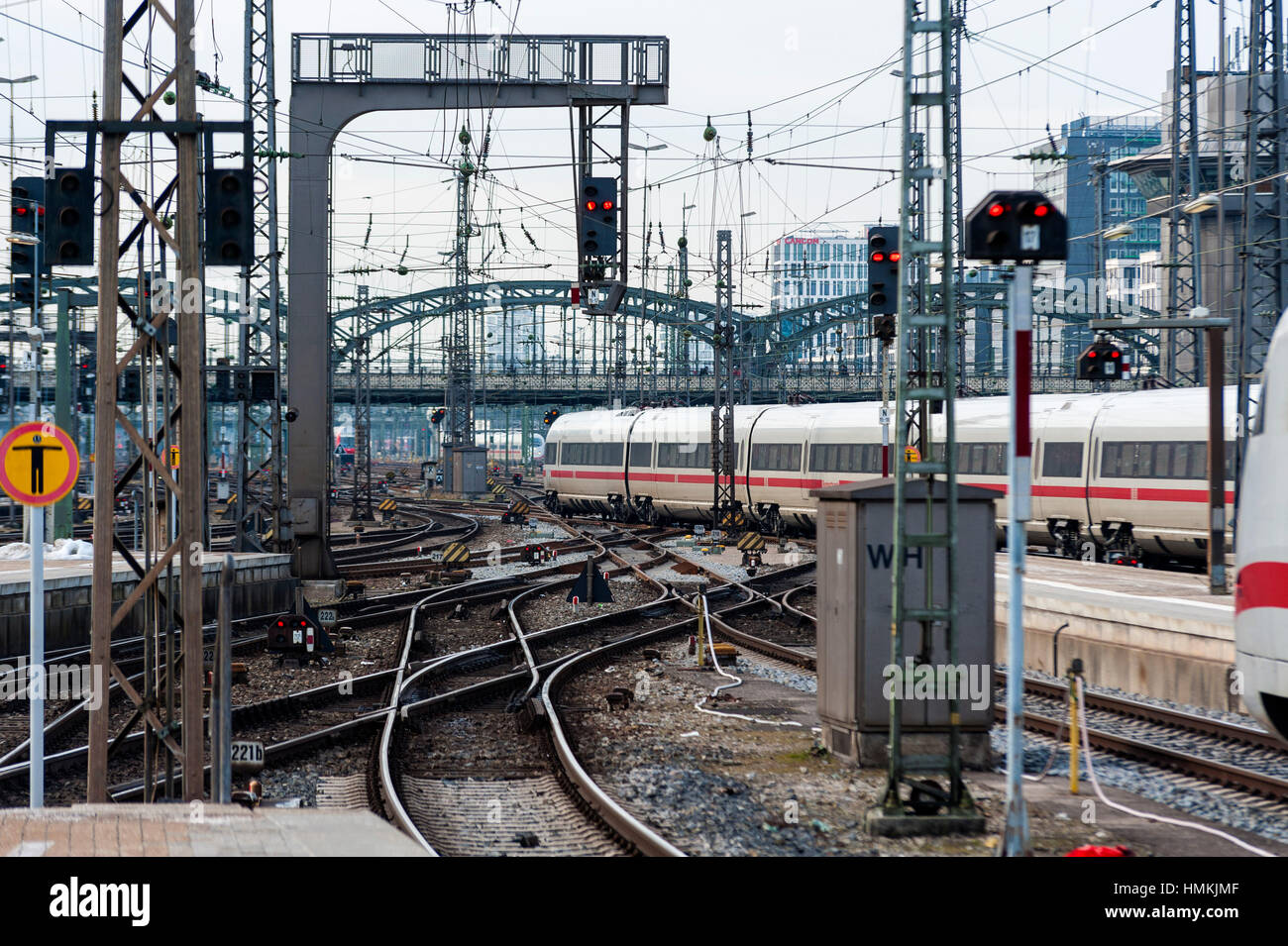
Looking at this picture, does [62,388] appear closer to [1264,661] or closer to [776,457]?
[776,457]

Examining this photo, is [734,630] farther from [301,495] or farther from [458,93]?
[458,93]

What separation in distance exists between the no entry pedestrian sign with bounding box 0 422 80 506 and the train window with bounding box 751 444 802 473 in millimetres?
27925

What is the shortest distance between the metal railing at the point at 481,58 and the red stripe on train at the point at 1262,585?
59.9 feet

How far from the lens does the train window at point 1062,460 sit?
26734mm

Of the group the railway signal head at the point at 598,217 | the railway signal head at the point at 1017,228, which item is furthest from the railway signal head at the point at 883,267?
the railway signal head at the point at 1017,228

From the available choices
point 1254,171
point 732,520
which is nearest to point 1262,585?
point 1254,171

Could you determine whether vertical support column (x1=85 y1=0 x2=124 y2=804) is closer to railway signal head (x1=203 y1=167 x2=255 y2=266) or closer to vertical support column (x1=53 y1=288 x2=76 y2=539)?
railway signal head (x1=203 y1=167 x2=255 y2=266)

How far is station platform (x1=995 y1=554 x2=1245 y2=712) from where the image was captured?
1394 cm

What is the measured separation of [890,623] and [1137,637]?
18.2ft

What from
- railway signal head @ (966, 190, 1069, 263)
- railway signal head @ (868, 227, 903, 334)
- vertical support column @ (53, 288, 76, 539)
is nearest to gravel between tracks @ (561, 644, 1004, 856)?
railway signal head @ (966, 190, 1069, 263)

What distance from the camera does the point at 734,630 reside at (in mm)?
19328

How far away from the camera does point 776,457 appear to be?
37.3 metres

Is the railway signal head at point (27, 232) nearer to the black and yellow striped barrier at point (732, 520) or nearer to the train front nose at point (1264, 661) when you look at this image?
the black and yellow striped barrier at point (732, 520)
